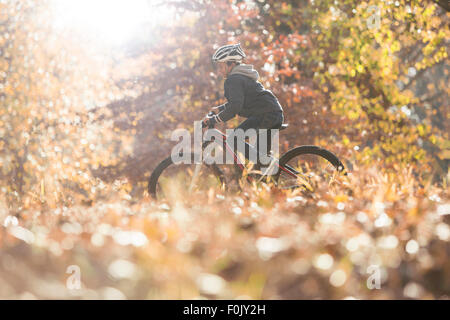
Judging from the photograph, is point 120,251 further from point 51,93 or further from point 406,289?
point 51,93

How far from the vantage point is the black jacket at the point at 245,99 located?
580cm

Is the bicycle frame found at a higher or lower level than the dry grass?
higher

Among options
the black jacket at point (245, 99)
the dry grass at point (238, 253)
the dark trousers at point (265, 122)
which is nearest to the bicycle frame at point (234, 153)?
the dark trousers at point (265, 122)

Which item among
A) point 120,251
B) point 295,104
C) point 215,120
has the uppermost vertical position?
point 295,104

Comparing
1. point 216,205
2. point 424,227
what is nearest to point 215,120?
point 216,205

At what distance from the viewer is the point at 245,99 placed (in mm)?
6074

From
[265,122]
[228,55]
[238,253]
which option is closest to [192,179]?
[265,122]

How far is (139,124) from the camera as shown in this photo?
42.0 ft

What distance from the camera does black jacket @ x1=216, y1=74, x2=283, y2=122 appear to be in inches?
228

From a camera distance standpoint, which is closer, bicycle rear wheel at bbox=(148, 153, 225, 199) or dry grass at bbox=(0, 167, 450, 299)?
dry grass at bbox=(0, 167, 450, 299)

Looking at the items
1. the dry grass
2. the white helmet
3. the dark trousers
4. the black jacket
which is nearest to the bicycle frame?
the dark trousers

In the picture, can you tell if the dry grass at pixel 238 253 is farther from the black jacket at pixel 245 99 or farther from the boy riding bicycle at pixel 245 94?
the boy riding bicycle at pixel 245 94

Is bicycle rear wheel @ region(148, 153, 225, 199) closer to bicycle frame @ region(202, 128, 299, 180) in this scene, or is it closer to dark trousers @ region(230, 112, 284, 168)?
bicycle frame @ region(202, 128, 299, 180)

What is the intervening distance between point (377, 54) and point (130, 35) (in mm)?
8116
